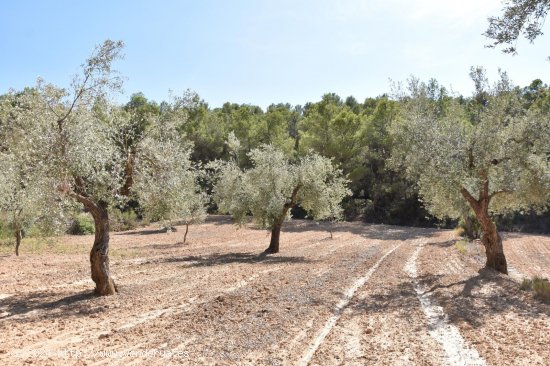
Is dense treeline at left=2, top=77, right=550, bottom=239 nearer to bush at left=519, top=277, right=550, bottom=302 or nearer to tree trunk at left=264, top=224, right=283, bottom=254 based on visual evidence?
tree trunk at left=264, top=224, right=283, bottom=254

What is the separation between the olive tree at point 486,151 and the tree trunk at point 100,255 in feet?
39.8

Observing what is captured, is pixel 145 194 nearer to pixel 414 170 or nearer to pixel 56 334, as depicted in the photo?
pixel 56 334

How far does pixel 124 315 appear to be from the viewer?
10.8 meters

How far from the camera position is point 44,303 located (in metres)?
12.3

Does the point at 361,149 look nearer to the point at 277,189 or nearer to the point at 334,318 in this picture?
the point at 277,189

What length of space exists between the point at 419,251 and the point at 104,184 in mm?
21156

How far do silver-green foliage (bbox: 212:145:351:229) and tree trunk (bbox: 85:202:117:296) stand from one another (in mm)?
11506

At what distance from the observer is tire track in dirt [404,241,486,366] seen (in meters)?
7.72

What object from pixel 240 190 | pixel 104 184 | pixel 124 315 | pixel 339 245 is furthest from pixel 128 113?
pixel 339 245

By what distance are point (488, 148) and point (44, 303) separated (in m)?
Result: 16.5

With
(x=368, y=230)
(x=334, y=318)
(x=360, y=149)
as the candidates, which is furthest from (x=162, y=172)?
(x=360, y=149)

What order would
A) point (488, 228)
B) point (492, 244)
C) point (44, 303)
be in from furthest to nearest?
point (492, 244), point (488, 228), point (44, 303)

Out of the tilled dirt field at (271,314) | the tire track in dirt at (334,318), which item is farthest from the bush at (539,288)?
the tire track in dirt at (334,318)

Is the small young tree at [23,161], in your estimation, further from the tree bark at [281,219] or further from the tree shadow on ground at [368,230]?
the tree shadow on ground at [368,230]
